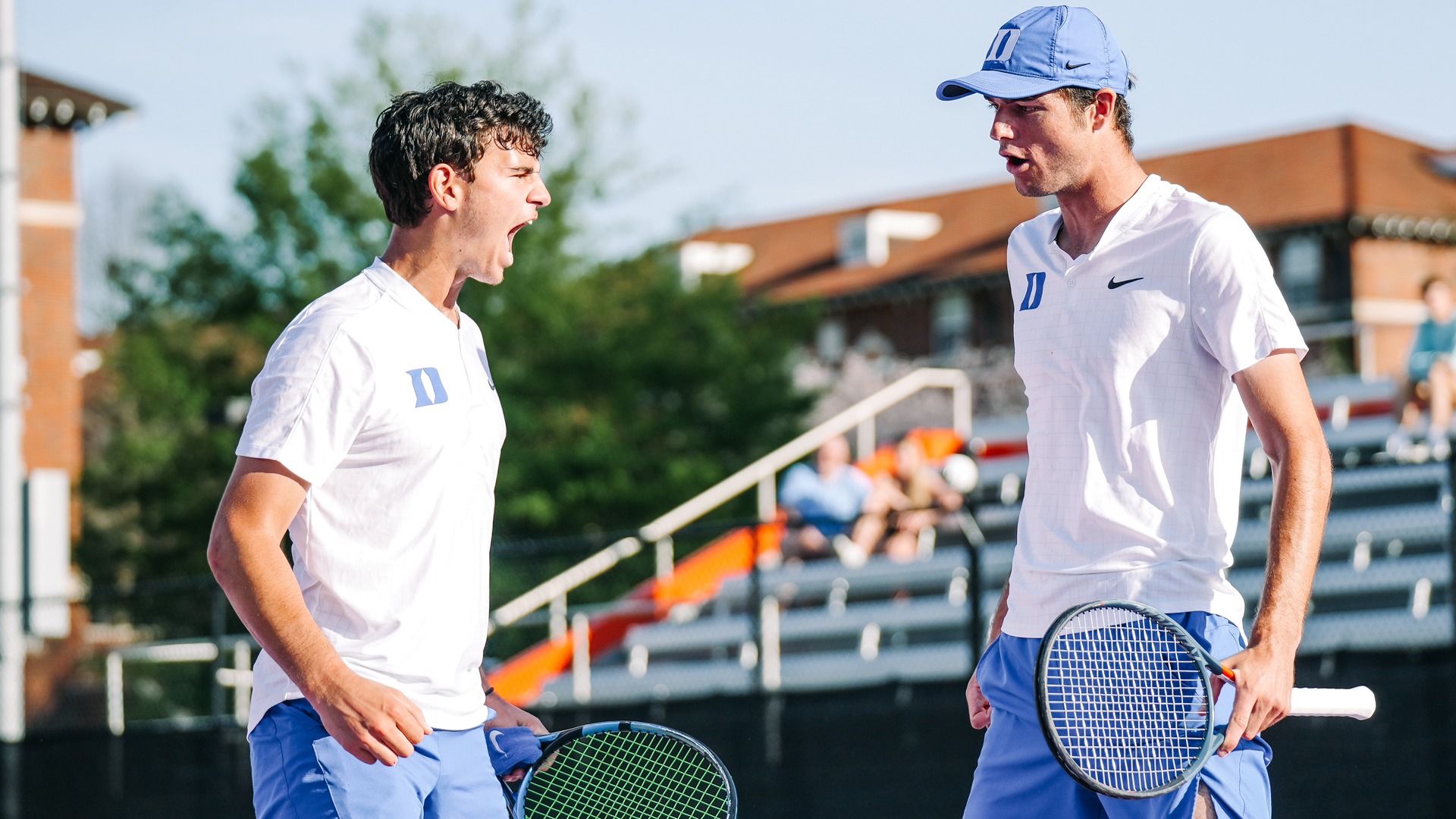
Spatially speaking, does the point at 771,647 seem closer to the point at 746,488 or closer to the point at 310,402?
the point at 746,488

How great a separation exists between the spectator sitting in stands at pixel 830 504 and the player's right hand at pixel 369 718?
9393mm

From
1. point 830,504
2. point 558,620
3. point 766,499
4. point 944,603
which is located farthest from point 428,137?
point 766,499

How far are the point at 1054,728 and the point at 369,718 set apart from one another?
112cm

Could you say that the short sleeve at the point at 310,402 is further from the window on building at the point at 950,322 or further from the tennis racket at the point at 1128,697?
the window on building at the point at 950,322

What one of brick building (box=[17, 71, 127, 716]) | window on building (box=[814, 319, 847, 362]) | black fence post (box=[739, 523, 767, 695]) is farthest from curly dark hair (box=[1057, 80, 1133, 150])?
window on building (box=[814, 319, 847, 362])

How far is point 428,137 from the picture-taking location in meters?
2.98

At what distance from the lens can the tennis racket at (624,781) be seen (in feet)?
10.8

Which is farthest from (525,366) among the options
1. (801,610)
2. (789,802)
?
(789,802)

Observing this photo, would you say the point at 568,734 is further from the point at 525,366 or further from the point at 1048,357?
the point at 525,366

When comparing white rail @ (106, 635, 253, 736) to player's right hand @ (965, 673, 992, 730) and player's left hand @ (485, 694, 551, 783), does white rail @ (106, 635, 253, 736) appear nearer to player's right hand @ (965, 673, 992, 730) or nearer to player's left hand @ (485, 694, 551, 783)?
player's left hand @ (485, 694, 551, 783)

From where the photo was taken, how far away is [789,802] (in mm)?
8039

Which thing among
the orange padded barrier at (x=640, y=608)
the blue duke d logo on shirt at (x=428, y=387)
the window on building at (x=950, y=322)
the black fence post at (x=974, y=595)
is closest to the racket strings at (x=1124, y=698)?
the blue duke d logo on shirt at (x=428, y=387)

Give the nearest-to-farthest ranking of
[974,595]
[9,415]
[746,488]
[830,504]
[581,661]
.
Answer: [974,595] < [9,415] < [581,661] < [830,504] < [746,488]

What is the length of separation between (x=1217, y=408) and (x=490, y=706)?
4.81ft
